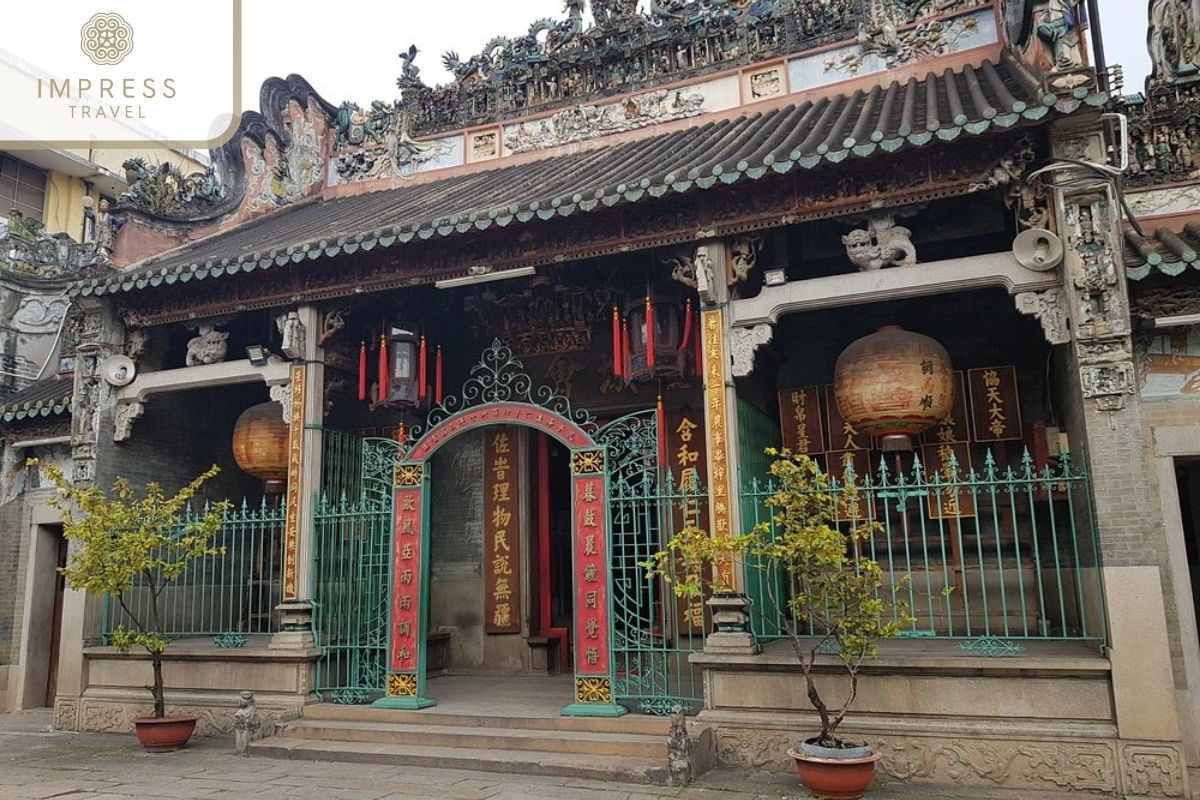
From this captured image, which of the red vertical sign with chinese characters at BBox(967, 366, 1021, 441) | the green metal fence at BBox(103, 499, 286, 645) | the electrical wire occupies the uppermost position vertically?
the electrical wire

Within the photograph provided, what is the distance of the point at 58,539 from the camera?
10.8 metres

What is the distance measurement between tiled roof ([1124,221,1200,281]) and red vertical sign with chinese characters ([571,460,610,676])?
4.06m

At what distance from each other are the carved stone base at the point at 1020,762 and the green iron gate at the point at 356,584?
143 inches

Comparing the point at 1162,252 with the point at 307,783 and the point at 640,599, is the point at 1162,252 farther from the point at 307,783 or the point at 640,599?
the point at 307,783

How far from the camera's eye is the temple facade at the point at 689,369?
5926 millimetres

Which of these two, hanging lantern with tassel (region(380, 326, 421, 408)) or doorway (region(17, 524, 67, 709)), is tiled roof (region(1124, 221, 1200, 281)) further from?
doorway (region(17, 524, 67, 709))

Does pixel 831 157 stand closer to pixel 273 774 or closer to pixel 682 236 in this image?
pixel 682 236

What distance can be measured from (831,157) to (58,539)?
9.93m

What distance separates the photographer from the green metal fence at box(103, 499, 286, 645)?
330 inches

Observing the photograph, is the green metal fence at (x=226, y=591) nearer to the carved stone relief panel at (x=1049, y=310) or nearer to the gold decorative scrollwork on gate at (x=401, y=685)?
the gold decorative scrollwork on gate at (x=401, y=685)

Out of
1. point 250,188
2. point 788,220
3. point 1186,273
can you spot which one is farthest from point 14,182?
point 1186,273

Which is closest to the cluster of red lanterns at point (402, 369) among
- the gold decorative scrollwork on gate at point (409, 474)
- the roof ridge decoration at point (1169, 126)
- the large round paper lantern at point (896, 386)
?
the gold decorative scrollwork on gate at point (409, 474)

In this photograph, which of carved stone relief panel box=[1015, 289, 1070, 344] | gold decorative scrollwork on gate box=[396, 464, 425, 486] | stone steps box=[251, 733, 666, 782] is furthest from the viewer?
gold decorative scrollwork on gate box=[396, 464, 425, 486]

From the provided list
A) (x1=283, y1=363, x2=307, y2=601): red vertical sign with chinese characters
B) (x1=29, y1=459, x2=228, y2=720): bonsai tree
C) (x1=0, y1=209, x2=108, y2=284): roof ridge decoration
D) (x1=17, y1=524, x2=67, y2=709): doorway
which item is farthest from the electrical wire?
(x1=0, y1=209, x2=108, y2=284): roof ridge decoration
